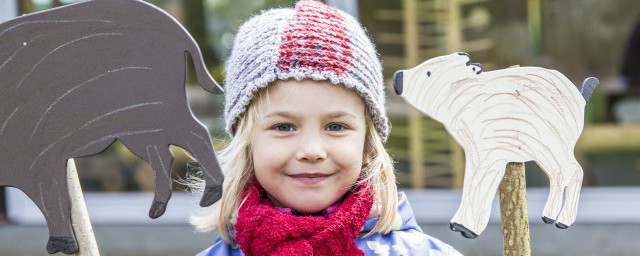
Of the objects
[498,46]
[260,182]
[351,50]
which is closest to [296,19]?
[351,50]

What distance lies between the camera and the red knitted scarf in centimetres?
235

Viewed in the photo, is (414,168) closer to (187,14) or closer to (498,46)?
(498,46)

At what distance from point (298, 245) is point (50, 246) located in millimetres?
585

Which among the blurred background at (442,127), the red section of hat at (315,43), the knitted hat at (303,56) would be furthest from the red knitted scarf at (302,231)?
the blurred background at (442,127)

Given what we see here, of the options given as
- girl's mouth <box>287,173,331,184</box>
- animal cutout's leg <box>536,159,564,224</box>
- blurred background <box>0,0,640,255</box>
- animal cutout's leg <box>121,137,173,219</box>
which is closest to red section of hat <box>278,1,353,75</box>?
girl's mouth <box>287,173,331,184</box>

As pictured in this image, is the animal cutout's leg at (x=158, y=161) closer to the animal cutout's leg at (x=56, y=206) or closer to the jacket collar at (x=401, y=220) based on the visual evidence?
the animal cutout's leg at (x=56, y=206)

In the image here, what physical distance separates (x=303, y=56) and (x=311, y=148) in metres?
0.23


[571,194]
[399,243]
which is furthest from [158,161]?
[571,194]

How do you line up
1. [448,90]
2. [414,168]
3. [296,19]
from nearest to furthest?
[448,90] < [296,19] < [414,168]

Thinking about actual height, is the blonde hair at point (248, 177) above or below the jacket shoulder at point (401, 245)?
above

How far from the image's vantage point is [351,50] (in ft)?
7.91

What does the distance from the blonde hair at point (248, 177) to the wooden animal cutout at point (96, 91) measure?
0.36 m

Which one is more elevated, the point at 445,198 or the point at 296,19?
the point at 296,19

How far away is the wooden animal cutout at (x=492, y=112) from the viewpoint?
89.5 inches
